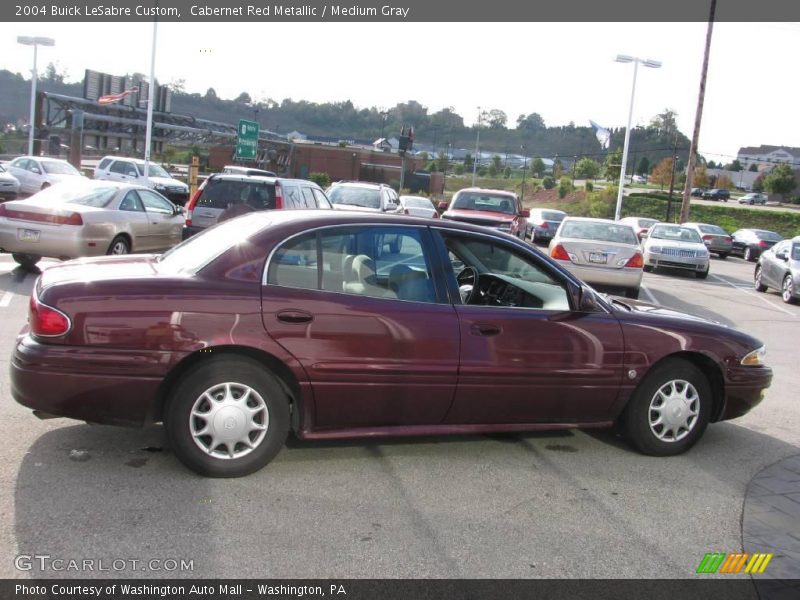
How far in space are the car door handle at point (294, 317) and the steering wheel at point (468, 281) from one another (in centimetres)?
138

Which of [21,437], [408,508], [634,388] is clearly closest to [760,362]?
[634,388]

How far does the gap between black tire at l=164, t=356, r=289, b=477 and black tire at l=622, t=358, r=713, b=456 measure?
241 cm

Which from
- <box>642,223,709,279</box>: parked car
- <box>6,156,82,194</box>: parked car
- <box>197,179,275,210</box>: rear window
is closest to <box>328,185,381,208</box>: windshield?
<box>197,179,275,210</box>: rear window

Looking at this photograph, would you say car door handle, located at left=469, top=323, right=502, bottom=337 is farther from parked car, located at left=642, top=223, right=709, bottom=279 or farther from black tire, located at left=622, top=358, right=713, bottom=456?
parked car, located at left=642, top=223, right=709, bottom=279

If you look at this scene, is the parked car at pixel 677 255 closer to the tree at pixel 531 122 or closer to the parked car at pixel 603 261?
the parked car at pixel 603 261

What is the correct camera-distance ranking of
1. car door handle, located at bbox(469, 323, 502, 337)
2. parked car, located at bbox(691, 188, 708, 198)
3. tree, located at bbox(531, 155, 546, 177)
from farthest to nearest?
tree, located at bbox(531, 155, 546, 177)
parked car, located at bbox(691, 188, 708, 198)
car door handle, located at bbox(469, 323, 502, 337)

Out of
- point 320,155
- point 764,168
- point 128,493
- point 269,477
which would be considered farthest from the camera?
point 764,168

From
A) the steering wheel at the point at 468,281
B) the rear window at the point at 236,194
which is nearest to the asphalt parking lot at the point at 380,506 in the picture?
the steering wheel at the point at 468,281

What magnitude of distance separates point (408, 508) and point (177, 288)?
1.75 metres

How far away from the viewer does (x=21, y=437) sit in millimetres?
4801

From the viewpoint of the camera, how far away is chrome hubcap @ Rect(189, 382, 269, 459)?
430 cm

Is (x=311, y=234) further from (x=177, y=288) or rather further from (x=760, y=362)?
(x=760, y=362)

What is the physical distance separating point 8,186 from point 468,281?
2176 cm

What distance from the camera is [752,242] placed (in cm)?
3253
